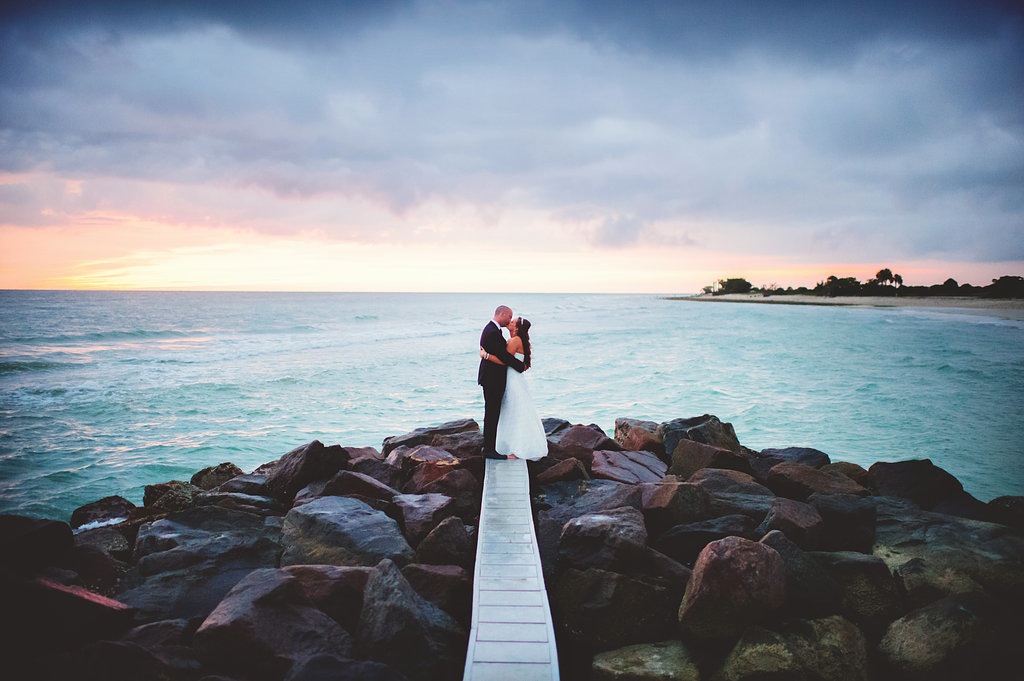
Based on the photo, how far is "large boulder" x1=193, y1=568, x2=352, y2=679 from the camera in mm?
4020

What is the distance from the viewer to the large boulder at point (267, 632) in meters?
4.02

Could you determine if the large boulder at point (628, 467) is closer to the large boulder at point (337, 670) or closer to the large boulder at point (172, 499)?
the large boulder at point (337, 670)

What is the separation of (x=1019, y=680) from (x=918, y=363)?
30252 millimetres

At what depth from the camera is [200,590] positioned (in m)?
5.12

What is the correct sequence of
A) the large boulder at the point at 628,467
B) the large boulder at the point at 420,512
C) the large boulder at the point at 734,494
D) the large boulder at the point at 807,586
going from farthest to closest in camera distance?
the large boulder at the point at 628,467 → the large boulder at the point at 734,494 → the large boulder at the point at 420,512 → the large boulder at the point at 807,586

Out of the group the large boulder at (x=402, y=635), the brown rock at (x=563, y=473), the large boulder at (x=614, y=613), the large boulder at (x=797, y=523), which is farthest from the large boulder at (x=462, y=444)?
the large boulder at (x=797, y=523)

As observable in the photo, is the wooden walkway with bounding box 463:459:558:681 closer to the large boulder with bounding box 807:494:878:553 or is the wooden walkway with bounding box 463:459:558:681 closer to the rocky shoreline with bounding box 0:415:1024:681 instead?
the rocky shoreline with bounding box 0:415:1024:681

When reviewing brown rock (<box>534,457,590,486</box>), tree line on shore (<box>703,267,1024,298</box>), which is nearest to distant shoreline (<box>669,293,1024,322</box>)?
tree line on shore (<box>703,267,1024,298</box>)

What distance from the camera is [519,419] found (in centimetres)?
884

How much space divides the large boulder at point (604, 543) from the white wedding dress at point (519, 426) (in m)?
2.87

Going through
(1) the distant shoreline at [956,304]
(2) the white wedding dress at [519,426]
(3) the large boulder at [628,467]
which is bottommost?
(3) the large boulder at [628,467]

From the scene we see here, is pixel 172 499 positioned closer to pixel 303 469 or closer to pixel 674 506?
pixel 303 469

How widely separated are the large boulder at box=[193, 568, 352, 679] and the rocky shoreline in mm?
15

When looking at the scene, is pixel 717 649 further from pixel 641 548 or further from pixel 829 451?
pixel 829 451
